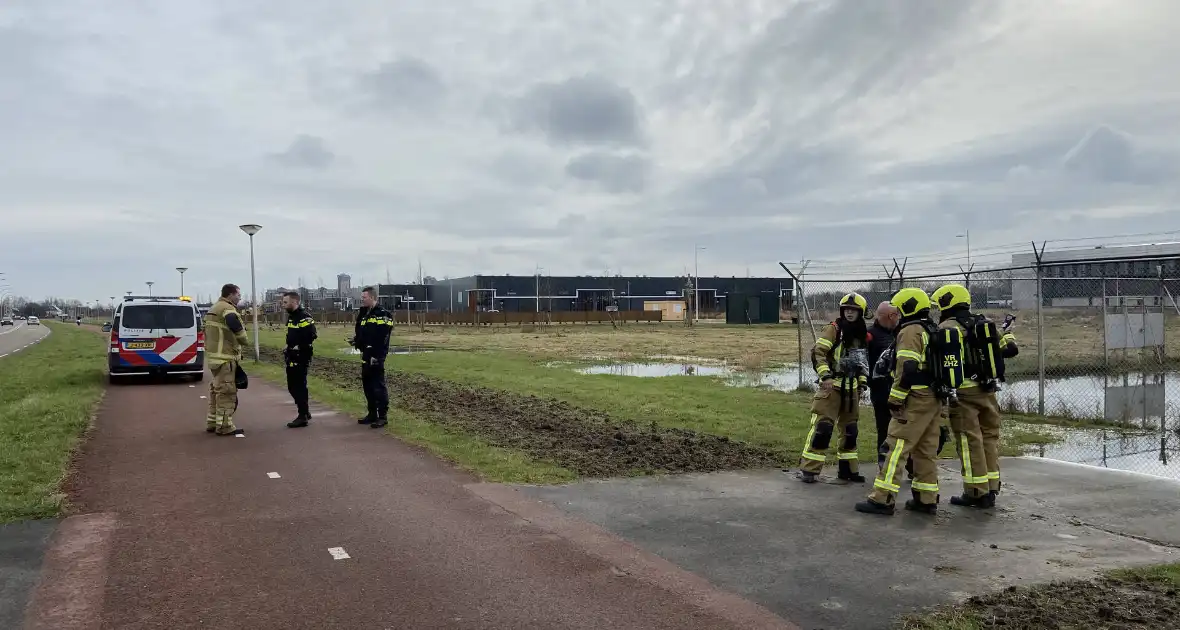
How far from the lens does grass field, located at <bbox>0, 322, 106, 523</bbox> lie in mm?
6619

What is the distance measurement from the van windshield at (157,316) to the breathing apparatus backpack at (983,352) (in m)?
16.0

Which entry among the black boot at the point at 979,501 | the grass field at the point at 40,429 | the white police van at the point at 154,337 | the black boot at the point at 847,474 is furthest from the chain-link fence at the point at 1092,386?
the white police van at the point at 154,337

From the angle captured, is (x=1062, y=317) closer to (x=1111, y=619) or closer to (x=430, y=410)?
(x=430, y=410)

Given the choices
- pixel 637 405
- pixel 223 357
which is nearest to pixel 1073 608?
pixel 637 405

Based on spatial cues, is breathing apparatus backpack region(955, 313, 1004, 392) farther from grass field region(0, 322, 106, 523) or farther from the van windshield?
the van windshield

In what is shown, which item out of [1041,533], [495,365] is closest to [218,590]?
[1041,533]

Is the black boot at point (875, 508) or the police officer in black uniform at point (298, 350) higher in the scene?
the police officer in black uniform at point (298, 350)

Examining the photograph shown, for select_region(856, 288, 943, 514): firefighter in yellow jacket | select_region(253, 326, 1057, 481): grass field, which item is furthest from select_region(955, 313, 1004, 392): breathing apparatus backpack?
select_region(253, 326, 1057, 481): grass field

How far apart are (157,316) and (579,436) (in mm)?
11825

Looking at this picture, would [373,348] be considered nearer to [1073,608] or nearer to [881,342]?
[881,342]

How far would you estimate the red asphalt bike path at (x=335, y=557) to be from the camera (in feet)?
14.2

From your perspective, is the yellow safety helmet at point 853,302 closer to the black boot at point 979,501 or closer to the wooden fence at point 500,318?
the black boot at point 979,501

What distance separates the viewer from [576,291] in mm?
95188

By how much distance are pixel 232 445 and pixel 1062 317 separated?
21.3m
